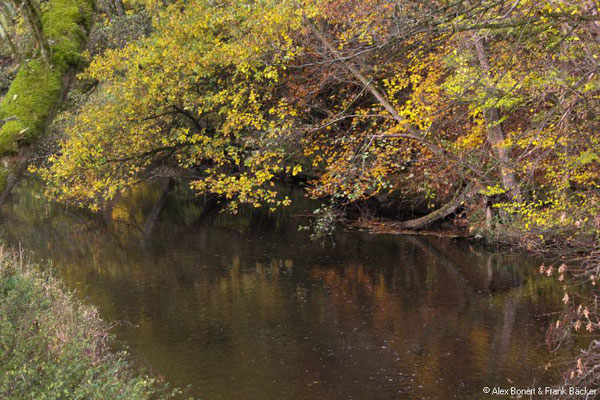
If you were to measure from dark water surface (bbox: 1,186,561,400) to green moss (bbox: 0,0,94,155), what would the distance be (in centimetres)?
493

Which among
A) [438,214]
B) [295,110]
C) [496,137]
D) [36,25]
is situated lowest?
[438,214]

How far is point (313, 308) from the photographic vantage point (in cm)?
1180

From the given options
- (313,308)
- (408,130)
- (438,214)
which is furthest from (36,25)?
(438,214)

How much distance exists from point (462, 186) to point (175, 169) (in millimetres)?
10461

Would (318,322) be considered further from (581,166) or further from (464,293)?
(581,166)

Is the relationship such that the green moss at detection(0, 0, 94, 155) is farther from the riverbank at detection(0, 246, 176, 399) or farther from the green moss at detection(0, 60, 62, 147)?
the riverbank at detection(0, 246, 176, 399)

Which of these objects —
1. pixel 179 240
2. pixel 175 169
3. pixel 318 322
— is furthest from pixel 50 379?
pixel 175 169

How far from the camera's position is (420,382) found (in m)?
8.49

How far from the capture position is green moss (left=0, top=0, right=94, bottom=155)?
14.1 feet

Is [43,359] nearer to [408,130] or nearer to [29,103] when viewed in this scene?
[29,103]

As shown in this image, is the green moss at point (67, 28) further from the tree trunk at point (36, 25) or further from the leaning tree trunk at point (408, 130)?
the leaning tree trunk at point (408, 130)

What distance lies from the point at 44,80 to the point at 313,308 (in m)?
8.18

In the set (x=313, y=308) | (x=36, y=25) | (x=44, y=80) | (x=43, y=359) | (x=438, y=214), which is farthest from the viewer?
(x=438, y=214)

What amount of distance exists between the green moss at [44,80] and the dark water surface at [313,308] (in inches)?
194
